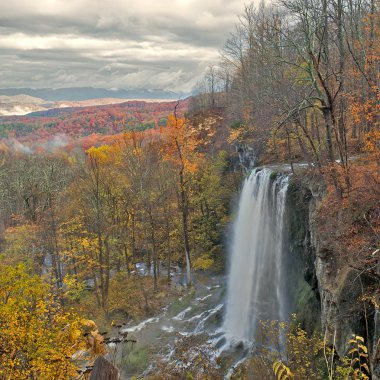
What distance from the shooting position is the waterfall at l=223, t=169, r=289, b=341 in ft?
62.1

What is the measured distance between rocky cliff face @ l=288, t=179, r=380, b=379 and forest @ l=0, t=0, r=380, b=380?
0.06m

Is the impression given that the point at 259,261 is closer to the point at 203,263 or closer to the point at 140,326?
the point at 203,263

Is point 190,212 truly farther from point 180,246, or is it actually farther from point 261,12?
point 261,12

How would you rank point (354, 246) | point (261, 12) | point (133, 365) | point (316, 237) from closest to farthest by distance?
point (354, 246)
point (316, 237)
point (133, 365)
point (261, 12)

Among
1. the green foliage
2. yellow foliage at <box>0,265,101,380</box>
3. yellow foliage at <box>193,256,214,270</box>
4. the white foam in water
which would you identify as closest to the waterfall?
yellow foliage at <box>193,256,214,270</box>

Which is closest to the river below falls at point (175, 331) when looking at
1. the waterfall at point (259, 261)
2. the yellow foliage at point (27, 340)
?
the waterfall at point (259, 261)

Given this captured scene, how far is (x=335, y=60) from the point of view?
22453 millimetres

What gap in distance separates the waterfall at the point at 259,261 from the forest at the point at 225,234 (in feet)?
1.72

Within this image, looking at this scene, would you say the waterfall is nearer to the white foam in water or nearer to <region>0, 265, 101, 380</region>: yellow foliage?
the white foam in water

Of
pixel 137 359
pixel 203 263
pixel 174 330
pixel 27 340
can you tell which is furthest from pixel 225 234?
pixel 27 340

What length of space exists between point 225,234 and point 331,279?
17.3m

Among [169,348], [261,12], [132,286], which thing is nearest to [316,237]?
[169,348]

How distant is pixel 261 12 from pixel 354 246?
109 ft

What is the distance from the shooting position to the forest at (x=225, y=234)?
1029 cm
